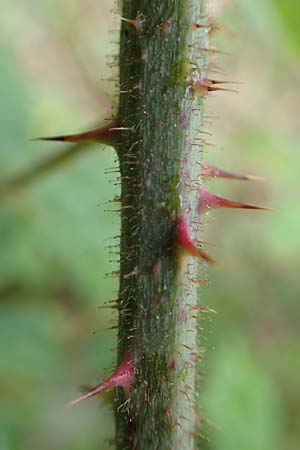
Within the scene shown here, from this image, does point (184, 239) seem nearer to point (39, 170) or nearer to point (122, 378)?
point (122, 378)

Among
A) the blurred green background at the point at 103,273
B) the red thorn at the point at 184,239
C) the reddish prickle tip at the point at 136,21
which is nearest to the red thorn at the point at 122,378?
the red thorn at the point at 184,239

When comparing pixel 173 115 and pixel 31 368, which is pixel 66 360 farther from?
pixel 173 115

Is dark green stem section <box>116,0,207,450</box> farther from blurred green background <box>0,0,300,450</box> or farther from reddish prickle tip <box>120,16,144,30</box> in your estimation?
blurred green background <box>0,0,300,450</box>

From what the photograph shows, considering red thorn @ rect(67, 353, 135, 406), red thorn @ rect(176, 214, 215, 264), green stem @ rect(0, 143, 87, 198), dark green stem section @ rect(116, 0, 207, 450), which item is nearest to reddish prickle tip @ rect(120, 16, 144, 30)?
dark green stem section @ rect(116, 0, 207, 450)

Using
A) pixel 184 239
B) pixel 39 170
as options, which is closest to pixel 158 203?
pixel 184 239

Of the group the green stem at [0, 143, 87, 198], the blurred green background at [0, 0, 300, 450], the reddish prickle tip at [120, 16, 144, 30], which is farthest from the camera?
the blurred green background at [0, 0, 300, 450]

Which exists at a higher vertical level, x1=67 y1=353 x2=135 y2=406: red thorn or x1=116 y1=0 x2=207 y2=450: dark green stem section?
x1=116 y1=0 x2=207 y2=450: dark green stem section
